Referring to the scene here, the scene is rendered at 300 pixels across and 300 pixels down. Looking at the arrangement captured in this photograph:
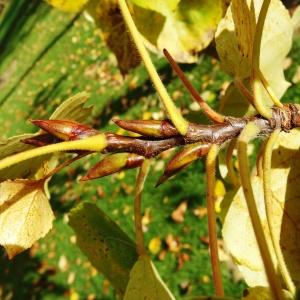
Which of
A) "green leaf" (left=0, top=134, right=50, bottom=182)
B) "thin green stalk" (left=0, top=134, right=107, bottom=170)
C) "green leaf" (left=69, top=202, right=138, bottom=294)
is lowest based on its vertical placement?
"green leaf" (left=69, top=202, right=138, bottom=294)

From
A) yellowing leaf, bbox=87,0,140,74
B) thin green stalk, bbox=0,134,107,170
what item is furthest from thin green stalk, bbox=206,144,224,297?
yellowing leaf, bbox=87,0,140,74

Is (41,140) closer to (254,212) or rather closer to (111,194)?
(254,212)

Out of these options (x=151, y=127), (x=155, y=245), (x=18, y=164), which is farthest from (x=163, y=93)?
(x=155, y=245)

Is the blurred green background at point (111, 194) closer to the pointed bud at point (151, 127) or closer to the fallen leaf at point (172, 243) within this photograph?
the fallen leaf at point (172, 243)

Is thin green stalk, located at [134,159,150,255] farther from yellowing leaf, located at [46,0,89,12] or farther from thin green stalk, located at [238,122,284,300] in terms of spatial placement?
yellowing leaf, located at [46,0,89,12]

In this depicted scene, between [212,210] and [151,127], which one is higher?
[151,127]

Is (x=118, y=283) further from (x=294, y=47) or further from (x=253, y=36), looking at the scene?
(x=294, y=47)

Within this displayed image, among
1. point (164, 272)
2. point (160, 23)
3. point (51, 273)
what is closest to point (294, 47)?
point (164, 272)
